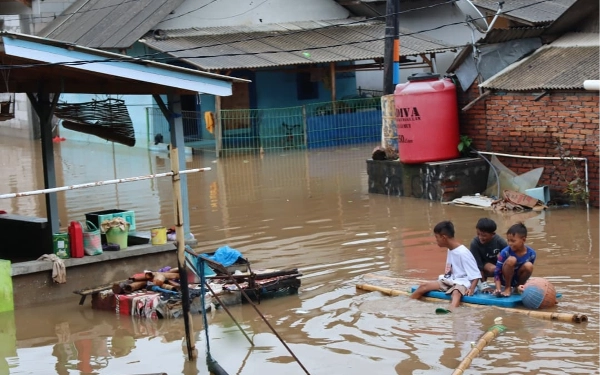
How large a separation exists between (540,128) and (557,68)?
3.51 feet

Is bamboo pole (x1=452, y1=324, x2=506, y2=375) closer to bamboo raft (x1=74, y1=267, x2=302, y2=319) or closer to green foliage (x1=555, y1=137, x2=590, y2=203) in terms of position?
bamboo raft (x1=74, y1=267, x2=302, y2=319)

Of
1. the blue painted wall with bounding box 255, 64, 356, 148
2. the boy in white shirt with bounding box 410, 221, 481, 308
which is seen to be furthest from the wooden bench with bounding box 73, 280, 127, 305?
the blue painted wall with bounding box 255, 64, 356, 148

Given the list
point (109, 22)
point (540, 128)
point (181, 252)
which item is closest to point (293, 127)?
point (109, 22)

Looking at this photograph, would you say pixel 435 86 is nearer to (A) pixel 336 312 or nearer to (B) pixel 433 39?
(A) pixel 336 312

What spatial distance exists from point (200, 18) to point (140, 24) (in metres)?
2.25

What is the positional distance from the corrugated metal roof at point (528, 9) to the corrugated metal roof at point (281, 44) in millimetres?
6621

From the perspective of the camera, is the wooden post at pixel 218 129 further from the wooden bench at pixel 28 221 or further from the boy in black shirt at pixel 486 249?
the boy in black shirt at pixel 486 249

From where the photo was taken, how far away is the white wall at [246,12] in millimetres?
28234

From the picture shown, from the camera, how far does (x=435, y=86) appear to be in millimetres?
16984

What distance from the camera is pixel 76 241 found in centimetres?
1113

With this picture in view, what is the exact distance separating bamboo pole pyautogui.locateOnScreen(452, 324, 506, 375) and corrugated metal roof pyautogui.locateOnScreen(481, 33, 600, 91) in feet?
24.1

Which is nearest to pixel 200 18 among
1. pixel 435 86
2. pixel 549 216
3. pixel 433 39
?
pixel 433 39

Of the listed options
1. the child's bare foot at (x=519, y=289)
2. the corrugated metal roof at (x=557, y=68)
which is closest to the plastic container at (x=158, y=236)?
the child's bare foot at (x=519, y=289)

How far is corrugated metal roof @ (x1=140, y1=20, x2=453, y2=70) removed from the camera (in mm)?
25422
